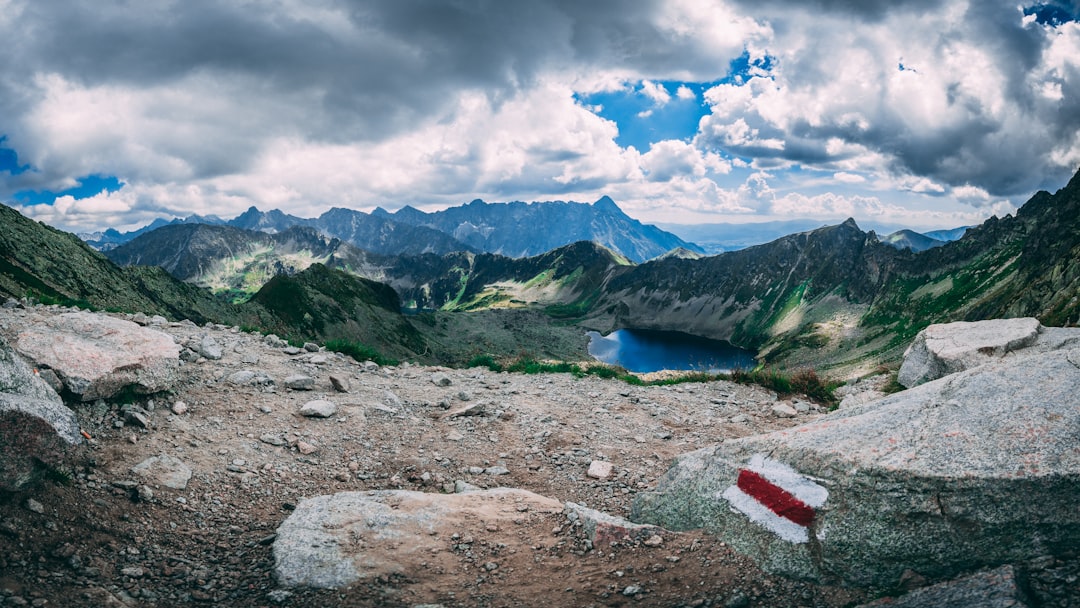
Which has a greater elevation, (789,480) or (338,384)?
(789,480)

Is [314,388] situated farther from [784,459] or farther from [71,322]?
[784,459]

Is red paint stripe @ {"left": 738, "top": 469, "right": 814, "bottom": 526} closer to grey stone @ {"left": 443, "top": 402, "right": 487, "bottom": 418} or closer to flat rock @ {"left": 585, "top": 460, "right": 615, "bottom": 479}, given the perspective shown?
flat rock @ {"left": 585, "top": 460, "right": 615, "bottom": 479}


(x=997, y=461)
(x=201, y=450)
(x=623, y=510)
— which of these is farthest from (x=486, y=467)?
(x=997, y=461)

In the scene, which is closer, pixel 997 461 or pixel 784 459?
pixel 997 461

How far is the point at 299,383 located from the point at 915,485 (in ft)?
46.6

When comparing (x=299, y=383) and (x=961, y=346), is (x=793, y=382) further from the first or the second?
(x=299, y=383)

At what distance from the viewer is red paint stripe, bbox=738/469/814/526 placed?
6.72 meters

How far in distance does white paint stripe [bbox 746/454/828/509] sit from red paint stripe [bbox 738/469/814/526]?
0.19 feet

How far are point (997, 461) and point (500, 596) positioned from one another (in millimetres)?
6353

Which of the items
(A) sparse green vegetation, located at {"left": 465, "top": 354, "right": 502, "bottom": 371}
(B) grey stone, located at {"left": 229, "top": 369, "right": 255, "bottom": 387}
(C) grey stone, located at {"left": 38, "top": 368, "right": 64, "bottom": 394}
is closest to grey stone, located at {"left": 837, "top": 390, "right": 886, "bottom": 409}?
(A) sparse green vegetation, located at {"left": 465, "top": 354, "right": 502, "bottom": 371}

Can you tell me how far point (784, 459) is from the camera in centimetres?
736

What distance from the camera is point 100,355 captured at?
10.1 m

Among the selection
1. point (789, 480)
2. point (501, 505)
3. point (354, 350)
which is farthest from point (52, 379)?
point (789, 480)

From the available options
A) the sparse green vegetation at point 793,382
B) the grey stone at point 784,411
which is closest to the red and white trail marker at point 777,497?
the grey stone at point 784,411
